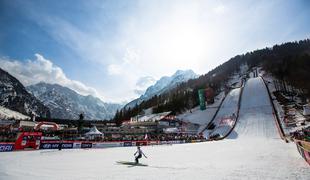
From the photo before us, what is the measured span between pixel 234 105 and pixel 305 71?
48.4 m

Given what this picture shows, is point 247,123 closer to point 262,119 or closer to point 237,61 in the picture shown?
point 262,119

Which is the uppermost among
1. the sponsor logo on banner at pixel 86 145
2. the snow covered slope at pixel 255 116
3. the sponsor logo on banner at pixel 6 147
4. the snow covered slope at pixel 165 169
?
the snow covered slope at pixel 255 116

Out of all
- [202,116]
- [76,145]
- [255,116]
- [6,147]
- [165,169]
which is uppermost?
[202,116]

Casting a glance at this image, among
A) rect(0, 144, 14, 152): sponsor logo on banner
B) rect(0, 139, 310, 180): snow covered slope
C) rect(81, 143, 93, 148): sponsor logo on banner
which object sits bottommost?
rect(0, 139, 310, 180): snow covered slope

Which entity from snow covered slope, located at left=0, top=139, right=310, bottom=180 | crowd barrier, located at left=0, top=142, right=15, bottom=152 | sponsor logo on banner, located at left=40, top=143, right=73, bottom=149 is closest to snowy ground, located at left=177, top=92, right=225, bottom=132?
sponsor logo on banner, located at left=40, top=143, right=73, bottom=149

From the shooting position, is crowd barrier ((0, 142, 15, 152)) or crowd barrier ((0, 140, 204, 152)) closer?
crowd barrier ((0, 142, 15, 152))

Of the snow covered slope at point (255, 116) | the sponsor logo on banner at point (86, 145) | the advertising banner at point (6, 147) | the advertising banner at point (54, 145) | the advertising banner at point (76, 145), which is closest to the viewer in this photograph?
the advertising banner at point (6, 147)

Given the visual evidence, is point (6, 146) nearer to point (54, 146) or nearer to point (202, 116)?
point (54, 146)

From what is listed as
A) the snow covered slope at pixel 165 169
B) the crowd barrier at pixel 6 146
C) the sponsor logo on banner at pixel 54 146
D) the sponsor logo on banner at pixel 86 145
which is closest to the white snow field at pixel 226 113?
the sponsor logo on banner at pixel 86 145

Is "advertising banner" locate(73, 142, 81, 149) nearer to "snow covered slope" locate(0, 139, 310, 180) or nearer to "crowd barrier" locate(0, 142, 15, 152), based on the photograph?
"crowd barrier" locate(0, 142, 15, 152)

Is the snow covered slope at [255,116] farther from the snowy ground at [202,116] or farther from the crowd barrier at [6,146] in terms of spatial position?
the crowd barrier at [6,146]

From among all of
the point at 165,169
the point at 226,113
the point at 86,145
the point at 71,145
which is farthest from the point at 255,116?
the point at 165,169

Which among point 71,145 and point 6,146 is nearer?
point 6,146

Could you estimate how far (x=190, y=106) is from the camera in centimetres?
11569
